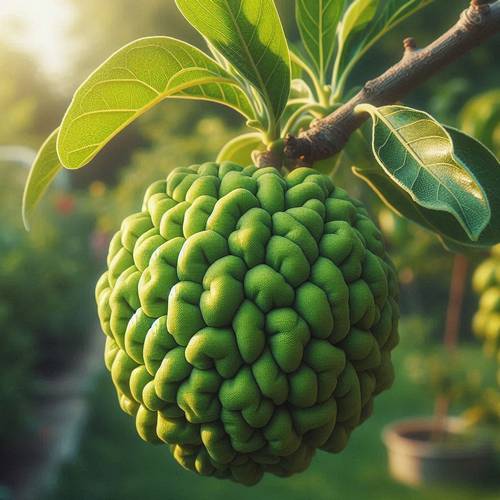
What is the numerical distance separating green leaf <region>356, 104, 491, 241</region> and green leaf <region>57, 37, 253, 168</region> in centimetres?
22

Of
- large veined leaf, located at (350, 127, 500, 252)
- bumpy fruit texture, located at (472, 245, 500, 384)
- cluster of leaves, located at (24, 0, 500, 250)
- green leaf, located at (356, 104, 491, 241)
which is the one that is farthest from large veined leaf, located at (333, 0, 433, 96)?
bumpy fruit texture, located at (472, 245, 500, 384)

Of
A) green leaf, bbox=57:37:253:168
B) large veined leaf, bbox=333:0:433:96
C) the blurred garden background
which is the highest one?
green leaf, bbox=57:37:253:168

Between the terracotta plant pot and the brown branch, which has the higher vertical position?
the brown branch

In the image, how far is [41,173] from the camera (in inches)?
39.4

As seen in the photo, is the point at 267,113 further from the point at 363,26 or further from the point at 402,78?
the point at 363,26

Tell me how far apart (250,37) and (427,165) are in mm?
266

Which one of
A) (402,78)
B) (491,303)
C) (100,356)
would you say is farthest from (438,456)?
(402,78)

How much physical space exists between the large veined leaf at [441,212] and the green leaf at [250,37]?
163 mm

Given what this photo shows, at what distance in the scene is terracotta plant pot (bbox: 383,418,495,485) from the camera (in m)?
5.37

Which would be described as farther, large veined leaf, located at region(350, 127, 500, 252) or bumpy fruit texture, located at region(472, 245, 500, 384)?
bumpy fruit texture, located at region(472, 245, 500, 384)

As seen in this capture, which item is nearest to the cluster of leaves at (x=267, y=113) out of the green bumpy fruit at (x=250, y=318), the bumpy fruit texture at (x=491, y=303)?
the green bumpy fruit at (x=250, y=318)

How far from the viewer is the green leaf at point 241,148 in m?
1.11

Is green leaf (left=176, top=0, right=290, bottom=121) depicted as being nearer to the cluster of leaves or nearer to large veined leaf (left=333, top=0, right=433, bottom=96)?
the cluster of leaves

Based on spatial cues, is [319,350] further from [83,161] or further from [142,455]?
[142,455]
